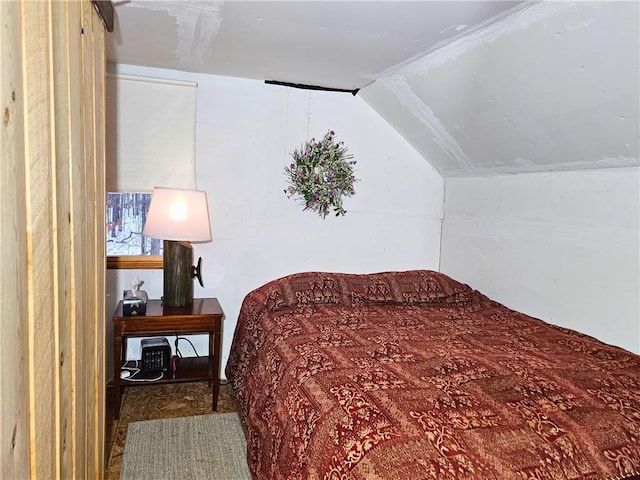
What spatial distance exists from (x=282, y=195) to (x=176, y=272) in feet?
2.91

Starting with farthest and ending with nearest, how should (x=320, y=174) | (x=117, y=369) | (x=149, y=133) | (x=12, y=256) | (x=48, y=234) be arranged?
(x=320, y=174)
(x=149, y=133)
(x=117, y=369)
(x=48, y=234)
(x=12, y=256)

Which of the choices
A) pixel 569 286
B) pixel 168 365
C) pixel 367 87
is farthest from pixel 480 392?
pixel 367 87

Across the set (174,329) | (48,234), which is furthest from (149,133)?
(48,234)

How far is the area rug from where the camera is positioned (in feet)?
7.14

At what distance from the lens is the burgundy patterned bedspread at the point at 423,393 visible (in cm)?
136

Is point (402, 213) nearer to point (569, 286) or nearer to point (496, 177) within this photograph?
point (496, 177)

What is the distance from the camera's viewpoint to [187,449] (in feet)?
7.75

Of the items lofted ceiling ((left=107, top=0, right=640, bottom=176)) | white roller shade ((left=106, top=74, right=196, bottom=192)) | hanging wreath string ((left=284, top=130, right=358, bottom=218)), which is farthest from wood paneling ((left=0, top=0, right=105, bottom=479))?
hanging wreath string ((left=284, top=130, right=358, bottom=218))

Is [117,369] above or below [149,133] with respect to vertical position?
below

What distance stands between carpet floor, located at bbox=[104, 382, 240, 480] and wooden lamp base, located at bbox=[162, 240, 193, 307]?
575 mm

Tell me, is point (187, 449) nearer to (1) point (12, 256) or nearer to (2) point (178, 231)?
(2) point (178, 231)

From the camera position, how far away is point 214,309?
9.33 feet

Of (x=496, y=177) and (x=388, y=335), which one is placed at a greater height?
(x=496, y=177)

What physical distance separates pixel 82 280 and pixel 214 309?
1607mm
